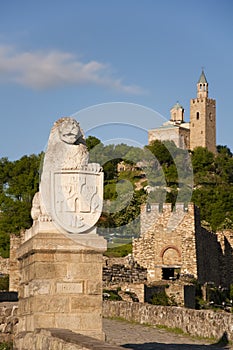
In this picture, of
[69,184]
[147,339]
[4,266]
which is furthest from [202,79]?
[69,184]

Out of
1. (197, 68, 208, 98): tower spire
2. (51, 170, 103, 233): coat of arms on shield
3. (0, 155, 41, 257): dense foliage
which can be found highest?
(197, 68, 208, 98): tower spire

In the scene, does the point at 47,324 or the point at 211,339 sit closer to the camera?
the point at 47,324

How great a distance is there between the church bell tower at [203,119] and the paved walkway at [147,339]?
373 feet

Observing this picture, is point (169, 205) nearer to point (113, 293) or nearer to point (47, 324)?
point (113, 293)

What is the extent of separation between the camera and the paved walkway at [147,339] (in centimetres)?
1527

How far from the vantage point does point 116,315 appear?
21.5m

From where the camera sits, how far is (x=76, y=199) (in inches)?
434

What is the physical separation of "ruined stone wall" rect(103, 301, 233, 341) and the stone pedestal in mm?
6002

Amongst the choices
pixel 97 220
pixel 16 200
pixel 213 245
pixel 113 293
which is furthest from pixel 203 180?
pixel 97 220

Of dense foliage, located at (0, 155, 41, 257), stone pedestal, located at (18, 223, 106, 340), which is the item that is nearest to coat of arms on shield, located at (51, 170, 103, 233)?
stone pedestal, located at (18, 223, 106, 340)

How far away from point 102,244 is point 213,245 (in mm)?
34149

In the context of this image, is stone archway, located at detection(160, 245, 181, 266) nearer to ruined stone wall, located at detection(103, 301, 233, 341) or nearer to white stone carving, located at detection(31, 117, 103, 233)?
ruined stone wall, located at detection(103, 301, 233, 341)

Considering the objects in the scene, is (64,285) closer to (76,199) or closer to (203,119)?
(76,199)

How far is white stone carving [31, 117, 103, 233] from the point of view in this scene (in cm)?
1102
